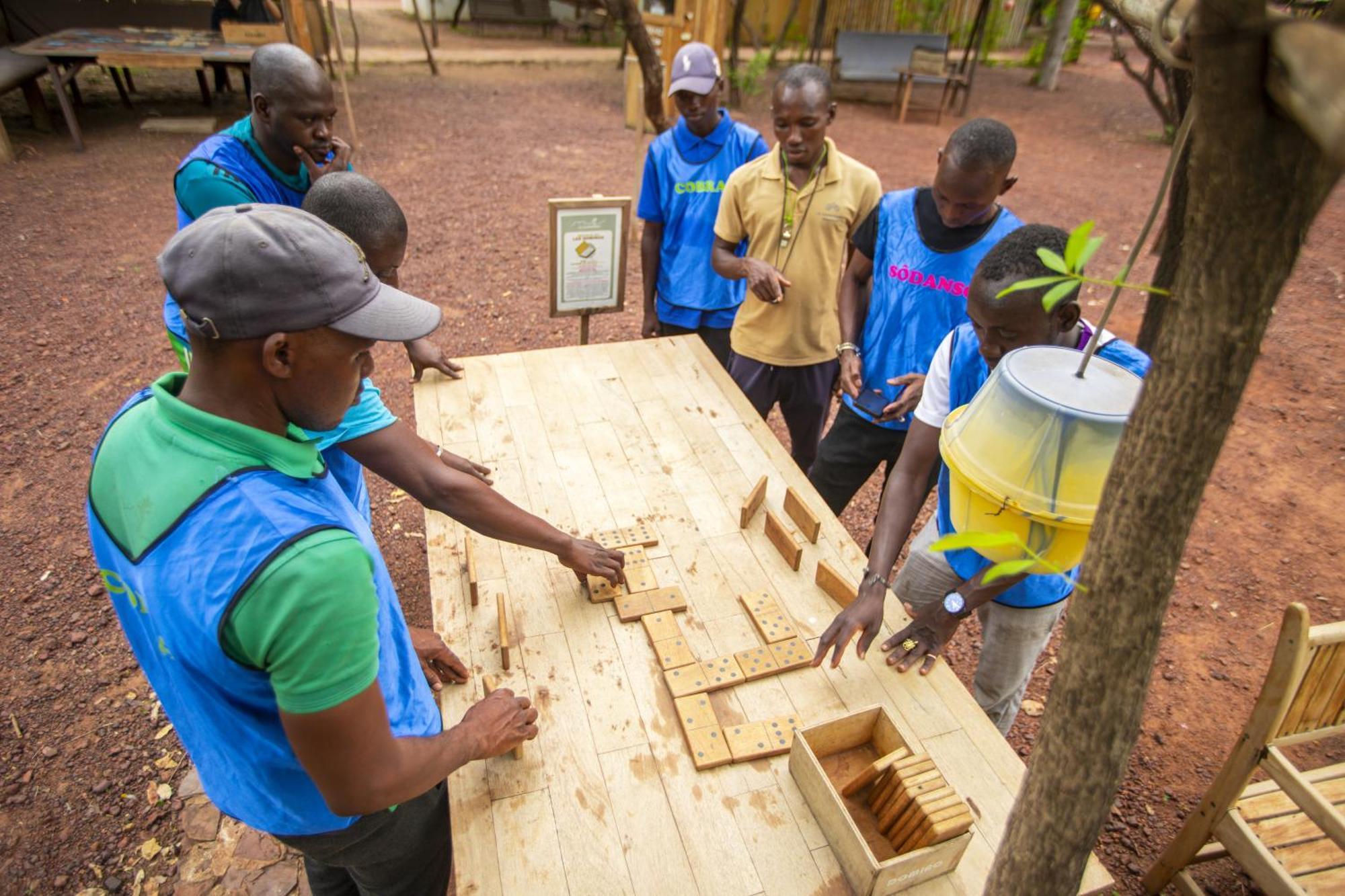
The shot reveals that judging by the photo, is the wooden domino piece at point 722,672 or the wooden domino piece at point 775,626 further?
the wooden domino piece at point 775,626

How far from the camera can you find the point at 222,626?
1.17 meters

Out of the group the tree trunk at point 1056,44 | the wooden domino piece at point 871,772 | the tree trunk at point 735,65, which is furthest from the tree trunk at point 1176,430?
the tree trunk at point 1056,44

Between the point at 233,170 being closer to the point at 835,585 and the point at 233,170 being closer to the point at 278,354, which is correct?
the point at 278,354

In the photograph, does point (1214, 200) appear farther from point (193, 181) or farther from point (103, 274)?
point (103, 274)

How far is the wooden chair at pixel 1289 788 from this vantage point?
2215 mm

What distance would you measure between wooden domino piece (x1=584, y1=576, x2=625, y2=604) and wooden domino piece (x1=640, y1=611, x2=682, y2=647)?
0.41 ft

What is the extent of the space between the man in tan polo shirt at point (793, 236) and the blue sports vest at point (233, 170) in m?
1.94

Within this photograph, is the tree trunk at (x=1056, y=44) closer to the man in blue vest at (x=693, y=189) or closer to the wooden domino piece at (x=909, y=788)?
the man in blue vest at (x=693, y=189)

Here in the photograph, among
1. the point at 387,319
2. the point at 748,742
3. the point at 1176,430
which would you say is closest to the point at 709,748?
the point at 748,742

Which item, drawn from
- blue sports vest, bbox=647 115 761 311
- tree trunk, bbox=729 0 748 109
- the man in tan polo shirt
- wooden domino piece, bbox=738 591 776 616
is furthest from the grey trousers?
tree trunk, bbox=729 0 748 109

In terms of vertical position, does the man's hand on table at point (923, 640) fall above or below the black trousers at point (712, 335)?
above

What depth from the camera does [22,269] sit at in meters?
6.50

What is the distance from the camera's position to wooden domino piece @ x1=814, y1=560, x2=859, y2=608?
235cm

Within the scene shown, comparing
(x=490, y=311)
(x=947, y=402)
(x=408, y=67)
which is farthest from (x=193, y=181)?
(x=408, y=67)
